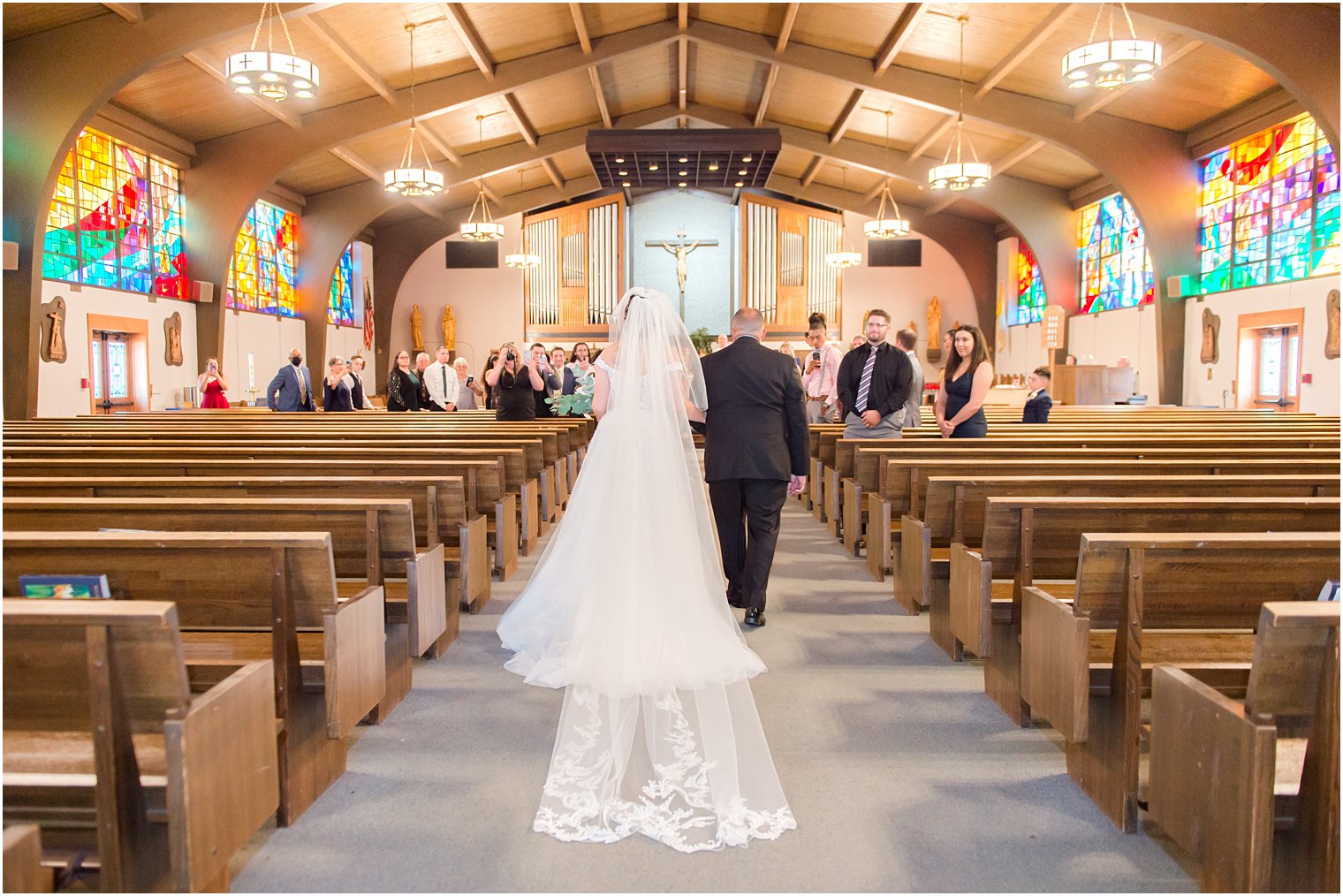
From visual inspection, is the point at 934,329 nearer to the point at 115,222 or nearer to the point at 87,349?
the point at 115,222

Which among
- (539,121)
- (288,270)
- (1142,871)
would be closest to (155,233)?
(288,270)

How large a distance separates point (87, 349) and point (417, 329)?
8856 millimetres

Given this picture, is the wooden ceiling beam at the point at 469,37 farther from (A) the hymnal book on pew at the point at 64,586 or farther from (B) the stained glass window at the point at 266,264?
(A) the hymnal book on pew at the point at 64,586

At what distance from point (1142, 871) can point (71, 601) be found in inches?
83.8

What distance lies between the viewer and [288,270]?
15555 mm

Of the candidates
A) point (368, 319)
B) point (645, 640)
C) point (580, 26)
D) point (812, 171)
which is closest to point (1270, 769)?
point (645, 640)

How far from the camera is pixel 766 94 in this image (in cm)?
1382

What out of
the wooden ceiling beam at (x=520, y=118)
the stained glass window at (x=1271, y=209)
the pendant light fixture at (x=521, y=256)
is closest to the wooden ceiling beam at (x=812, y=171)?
the wooden ceiling beam at (x=520, y=118)

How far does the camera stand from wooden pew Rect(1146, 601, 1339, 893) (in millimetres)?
1634

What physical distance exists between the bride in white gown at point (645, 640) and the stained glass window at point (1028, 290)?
14.7 meters

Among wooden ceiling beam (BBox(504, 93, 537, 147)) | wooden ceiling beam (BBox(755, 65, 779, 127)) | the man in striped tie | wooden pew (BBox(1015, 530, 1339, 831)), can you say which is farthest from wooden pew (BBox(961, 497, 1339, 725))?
wooden ceiling beam (BBox(504, 93, 537, 147))

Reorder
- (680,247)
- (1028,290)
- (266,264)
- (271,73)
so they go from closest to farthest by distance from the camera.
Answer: (271,73) → (266,264) → (1028,290) → (680,247)

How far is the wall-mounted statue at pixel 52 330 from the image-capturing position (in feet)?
31.3

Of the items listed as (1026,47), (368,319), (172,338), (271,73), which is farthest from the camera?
(368,319)
